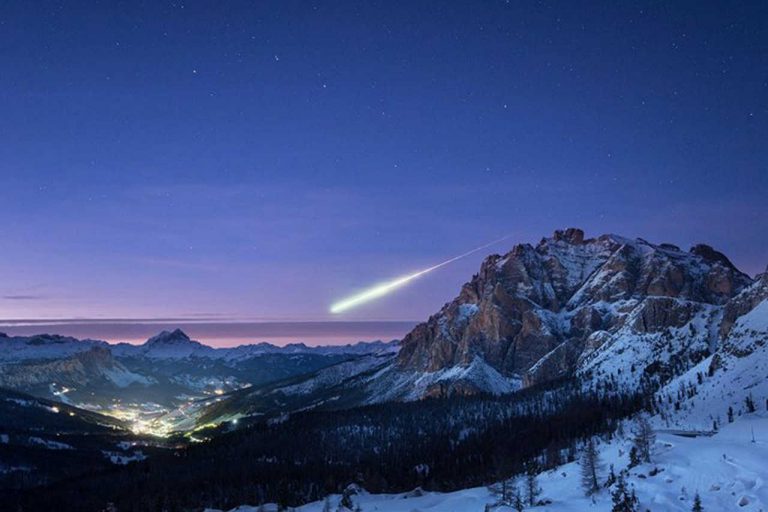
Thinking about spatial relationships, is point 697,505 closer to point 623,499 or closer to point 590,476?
point 623,499

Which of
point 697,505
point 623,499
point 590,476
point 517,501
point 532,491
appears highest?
point 697,505

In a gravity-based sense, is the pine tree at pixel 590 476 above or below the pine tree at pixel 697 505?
below

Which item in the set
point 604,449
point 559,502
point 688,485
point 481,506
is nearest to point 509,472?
point 604,449

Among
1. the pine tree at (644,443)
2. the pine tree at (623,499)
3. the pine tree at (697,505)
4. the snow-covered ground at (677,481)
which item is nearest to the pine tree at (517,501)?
the snow-covered ground at (677,481)

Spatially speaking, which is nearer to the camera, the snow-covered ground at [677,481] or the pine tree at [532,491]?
the snow-covered ground at [677,481]

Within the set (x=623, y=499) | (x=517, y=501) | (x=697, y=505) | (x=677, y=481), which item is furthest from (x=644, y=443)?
(x=697, y=505)

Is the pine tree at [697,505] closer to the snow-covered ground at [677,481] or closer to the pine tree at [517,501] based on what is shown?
the snow-covered ground at [677,481]

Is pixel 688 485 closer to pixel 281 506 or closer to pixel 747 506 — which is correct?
pixel 747 506

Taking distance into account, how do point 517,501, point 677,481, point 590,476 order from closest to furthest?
point 677,481
point 517,501
point 590,476

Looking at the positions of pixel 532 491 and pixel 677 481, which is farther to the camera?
pixel 532 491
